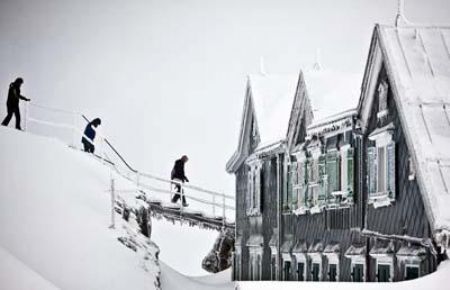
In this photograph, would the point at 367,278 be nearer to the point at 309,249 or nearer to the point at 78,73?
the point at 309,249

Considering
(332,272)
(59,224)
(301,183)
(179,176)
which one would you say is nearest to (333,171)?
(332,272)

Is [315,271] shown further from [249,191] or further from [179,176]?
[249,191]

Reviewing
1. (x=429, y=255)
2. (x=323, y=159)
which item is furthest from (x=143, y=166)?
(x=429, y=255)

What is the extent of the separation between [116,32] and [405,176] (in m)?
4.68

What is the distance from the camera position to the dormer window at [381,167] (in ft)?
38.5

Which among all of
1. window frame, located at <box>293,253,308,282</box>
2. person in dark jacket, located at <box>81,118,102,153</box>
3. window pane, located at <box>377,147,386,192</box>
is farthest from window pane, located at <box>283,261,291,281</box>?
window pane, located at <box>377,147,386,192</box>

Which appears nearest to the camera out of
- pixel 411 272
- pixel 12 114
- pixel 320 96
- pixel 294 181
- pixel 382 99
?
pixel 411 272

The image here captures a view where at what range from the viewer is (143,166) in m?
15.9

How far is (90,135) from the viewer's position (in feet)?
52.1

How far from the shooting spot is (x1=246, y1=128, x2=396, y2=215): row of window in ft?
39.1

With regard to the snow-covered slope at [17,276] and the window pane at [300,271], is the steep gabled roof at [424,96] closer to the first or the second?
the window pane at [300,271]

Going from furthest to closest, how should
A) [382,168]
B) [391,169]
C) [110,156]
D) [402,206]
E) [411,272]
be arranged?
[110,156], [382,168], [391,169], [402,206], [411,272]

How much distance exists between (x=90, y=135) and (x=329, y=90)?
3105mm

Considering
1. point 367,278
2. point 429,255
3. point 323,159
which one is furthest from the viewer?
point 323,159
